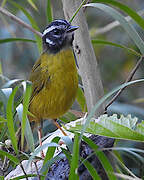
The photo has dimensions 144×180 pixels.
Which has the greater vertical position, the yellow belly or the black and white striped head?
the black and white striped head

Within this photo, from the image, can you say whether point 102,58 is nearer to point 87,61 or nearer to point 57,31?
point 57,31

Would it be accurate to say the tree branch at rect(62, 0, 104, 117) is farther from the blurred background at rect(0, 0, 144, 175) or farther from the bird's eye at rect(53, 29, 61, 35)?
the blurred background at rect(0, 0, 144, 175)

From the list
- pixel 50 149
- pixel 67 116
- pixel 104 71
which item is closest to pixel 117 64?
pixel 104 71

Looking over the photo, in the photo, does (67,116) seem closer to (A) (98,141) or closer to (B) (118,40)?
(A) (98,141)

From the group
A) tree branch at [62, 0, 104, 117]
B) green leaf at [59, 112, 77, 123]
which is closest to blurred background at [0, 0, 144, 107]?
green leaf at [59, 112, 77, 123]

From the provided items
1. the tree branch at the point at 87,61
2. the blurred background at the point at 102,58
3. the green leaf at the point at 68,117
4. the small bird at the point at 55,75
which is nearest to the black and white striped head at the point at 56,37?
the small bird at the point at 55,75

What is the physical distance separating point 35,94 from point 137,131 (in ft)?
4.70

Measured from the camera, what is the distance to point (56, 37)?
10.6 feet

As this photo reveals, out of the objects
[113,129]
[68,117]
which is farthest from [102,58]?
[113,129]

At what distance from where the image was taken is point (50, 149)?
2.18 m

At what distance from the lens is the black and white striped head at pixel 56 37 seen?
306 centimetres

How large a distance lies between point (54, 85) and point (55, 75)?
75 mm

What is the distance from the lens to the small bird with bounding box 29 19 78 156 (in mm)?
3053

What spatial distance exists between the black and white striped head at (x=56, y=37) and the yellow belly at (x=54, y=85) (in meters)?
0.06
